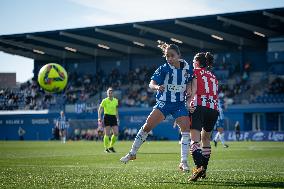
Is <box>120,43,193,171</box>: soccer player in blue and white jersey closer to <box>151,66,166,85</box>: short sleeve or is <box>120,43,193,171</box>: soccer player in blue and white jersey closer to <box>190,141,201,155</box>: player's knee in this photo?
<box>151,66,166,85</box>: short sleeve

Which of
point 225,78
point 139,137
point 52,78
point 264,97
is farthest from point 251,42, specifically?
point 139,137

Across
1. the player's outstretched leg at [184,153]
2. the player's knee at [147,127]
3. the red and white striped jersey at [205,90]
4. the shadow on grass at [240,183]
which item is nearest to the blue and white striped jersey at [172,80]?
the red and white striped jersey at [205,90]

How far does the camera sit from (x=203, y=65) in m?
10.1

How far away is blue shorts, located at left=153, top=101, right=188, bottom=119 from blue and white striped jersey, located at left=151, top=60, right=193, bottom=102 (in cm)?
8

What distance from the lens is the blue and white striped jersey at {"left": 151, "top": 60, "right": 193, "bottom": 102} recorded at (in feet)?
33.6

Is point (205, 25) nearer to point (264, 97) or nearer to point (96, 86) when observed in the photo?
point (264, 97)

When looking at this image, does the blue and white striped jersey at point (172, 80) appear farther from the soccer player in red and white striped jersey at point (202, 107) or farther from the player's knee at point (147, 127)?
the player's knee at point (147, 127)

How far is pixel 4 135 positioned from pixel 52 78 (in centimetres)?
3699

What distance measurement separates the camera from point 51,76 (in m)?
23.9

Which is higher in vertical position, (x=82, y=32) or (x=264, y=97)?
(x=82, y=32)

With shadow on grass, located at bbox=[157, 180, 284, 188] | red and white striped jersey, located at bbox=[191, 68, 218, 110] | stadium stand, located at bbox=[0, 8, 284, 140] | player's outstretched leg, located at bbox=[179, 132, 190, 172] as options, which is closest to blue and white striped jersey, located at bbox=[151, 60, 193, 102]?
red and white striped jersey, located at bbox=[191, 68, 218, 110]

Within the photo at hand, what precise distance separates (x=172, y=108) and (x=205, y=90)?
0.78m

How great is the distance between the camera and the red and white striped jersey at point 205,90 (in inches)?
390

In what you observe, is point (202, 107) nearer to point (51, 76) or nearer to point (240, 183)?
point (240, 183)
